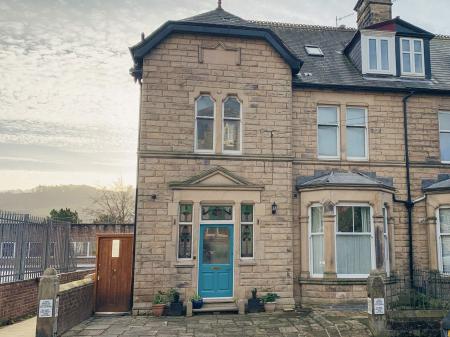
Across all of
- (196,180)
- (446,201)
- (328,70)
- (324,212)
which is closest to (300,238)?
(324,212)

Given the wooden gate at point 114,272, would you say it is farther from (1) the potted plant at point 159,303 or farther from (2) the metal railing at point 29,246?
(2) the metal railing at point 29,246

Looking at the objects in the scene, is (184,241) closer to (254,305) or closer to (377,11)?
(254,305)

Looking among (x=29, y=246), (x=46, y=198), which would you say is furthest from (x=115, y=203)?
(x=46, y=198)

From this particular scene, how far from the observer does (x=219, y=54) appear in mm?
13047

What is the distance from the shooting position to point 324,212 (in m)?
12.4

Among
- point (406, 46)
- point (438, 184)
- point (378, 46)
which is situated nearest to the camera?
point (438, 184)

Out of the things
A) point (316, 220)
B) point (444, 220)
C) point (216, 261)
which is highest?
point (444, 220)

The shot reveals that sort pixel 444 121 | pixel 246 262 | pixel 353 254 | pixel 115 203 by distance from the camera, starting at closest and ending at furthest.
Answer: pixel 246 262, pixel 353 254, pixel 444 121, pixel 115 203

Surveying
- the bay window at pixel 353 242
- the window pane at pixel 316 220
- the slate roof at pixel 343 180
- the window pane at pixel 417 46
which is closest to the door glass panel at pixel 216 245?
the window pane at pixel 316 220

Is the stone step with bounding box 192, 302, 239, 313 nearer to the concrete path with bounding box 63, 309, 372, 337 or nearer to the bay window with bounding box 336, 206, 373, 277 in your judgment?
the concrete path with bounding box 63, 309, 372, 337

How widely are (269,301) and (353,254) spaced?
303 cm

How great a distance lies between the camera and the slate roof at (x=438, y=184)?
13298 mm

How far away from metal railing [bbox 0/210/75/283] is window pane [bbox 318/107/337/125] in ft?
33.0

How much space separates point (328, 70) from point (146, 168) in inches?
302
